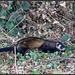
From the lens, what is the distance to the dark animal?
16.1ft

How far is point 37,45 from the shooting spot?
5.25 m

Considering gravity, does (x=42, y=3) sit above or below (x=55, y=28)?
above

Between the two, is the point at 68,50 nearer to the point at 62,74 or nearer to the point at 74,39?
the point at 74,39

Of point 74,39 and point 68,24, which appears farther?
point 68,24

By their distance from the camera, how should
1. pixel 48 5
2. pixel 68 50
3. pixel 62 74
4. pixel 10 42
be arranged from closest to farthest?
1. pixel 62 74
2. pixel 68 50
3. pixel 10 42
4. pixel 48 5

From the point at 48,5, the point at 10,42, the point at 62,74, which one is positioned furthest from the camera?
the point at 48,5

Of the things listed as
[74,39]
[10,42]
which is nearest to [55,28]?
[74,39]

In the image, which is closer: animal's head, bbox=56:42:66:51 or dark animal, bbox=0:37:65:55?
dark animal, bbox=0:37:65:55

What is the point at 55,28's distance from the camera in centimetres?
620

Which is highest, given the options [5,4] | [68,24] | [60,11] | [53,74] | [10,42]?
[5,4]

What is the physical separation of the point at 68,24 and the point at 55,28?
52 centimetres

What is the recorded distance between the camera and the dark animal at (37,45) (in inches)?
193

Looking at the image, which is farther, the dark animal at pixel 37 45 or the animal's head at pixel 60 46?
the animal's head at pixel 60 46

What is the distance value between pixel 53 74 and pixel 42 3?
3.01 m
